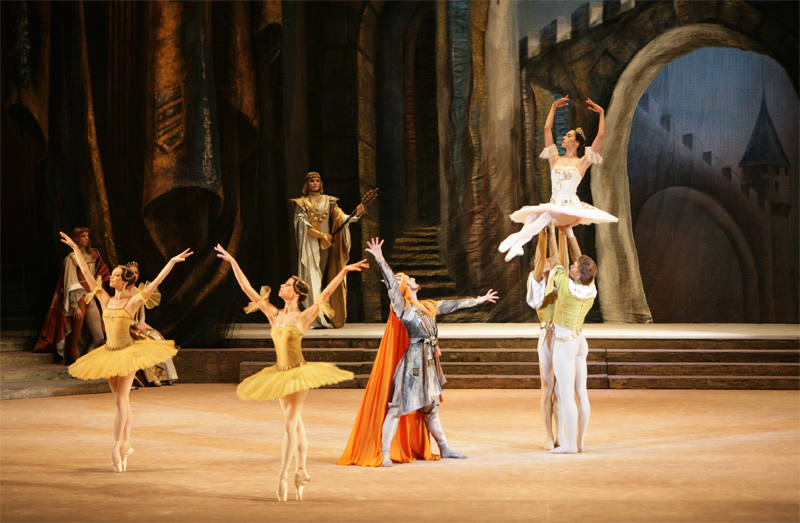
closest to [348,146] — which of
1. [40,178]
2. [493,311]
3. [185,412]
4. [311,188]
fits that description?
[311,188]

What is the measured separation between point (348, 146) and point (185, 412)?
531cm

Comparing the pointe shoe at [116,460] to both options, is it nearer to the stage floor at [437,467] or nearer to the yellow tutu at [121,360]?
the stage floor at [437,467]

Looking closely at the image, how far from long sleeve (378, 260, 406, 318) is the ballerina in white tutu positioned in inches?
31.7

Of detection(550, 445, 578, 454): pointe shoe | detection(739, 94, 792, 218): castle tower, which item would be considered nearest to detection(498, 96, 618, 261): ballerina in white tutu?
detection(550, 445, 578, 454): pointe shoe

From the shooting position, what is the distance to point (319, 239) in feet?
34.8

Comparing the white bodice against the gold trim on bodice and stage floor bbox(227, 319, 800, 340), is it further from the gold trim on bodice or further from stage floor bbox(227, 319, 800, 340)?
the gold trim on bodice

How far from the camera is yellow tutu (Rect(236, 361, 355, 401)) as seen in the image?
4.56 meters

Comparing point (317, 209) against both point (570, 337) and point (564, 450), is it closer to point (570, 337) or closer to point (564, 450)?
point (570, 337)

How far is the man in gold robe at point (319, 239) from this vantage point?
10.6 m

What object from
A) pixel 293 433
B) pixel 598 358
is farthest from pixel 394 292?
pixel 598 358

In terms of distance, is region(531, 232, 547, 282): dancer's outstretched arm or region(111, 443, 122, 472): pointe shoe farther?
region(531, 232, 547, 282): dancer's outstretched arm

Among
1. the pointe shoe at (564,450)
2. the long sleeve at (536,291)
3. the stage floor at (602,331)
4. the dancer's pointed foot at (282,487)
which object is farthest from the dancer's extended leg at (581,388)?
the stage floor at (602,331)

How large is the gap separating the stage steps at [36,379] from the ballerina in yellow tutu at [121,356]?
3.38 metres

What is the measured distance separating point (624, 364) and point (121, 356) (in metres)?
5.32
